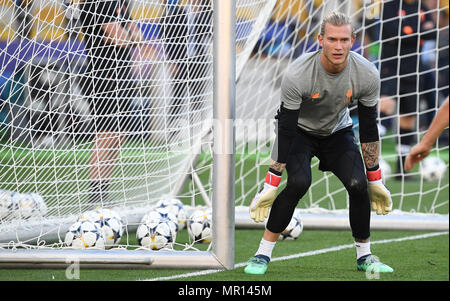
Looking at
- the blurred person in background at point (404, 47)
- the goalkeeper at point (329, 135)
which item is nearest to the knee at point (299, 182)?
the goalkeeper at point (329, 135)

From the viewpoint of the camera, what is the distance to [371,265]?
4414 mm

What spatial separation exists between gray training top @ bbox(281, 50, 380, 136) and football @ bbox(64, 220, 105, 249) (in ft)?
4.74

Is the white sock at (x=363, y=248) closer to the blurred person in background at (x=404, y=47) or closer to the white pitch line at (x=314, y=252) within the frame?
the white pitch line at (x=314, y=252)

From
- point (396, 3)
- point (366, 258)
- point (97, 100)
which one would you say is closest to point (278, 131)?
point (366, 258)

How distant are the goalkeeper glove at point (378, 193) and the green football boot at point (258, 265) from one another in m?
0.64

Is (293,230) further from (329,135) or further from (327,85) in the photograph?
(327,85)

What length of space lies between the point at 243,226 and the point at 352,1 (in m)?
2.29

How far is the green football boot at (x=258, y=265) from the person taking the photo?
14.3 feet

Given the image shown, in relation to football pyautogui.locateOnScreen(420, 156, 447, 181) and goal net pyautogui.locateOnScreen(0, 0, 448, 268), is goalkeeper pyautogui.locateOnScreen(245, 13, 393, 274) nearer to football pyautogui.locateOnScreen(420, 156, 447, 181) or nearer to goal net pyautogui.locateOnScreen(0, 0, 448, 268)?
goal net pyautogui.locateOnScreen(0, 0, 448, 268)

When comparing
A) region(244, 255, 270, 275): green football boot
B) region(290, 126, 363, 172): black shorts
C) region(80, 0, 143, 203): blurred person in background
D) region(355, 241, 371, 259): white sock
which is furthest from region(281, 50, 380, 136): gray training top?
region(80, 0, 143, 203): blurred person in background

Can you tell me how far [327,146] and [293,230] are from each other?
134 centimetres

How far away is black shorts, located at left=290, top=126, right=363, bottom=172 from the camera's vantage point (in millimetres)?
4367

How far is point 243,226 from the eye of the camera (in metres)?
5.99

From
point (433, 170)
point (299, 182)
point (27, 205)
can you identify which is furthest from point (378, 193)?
point (433, 170)
